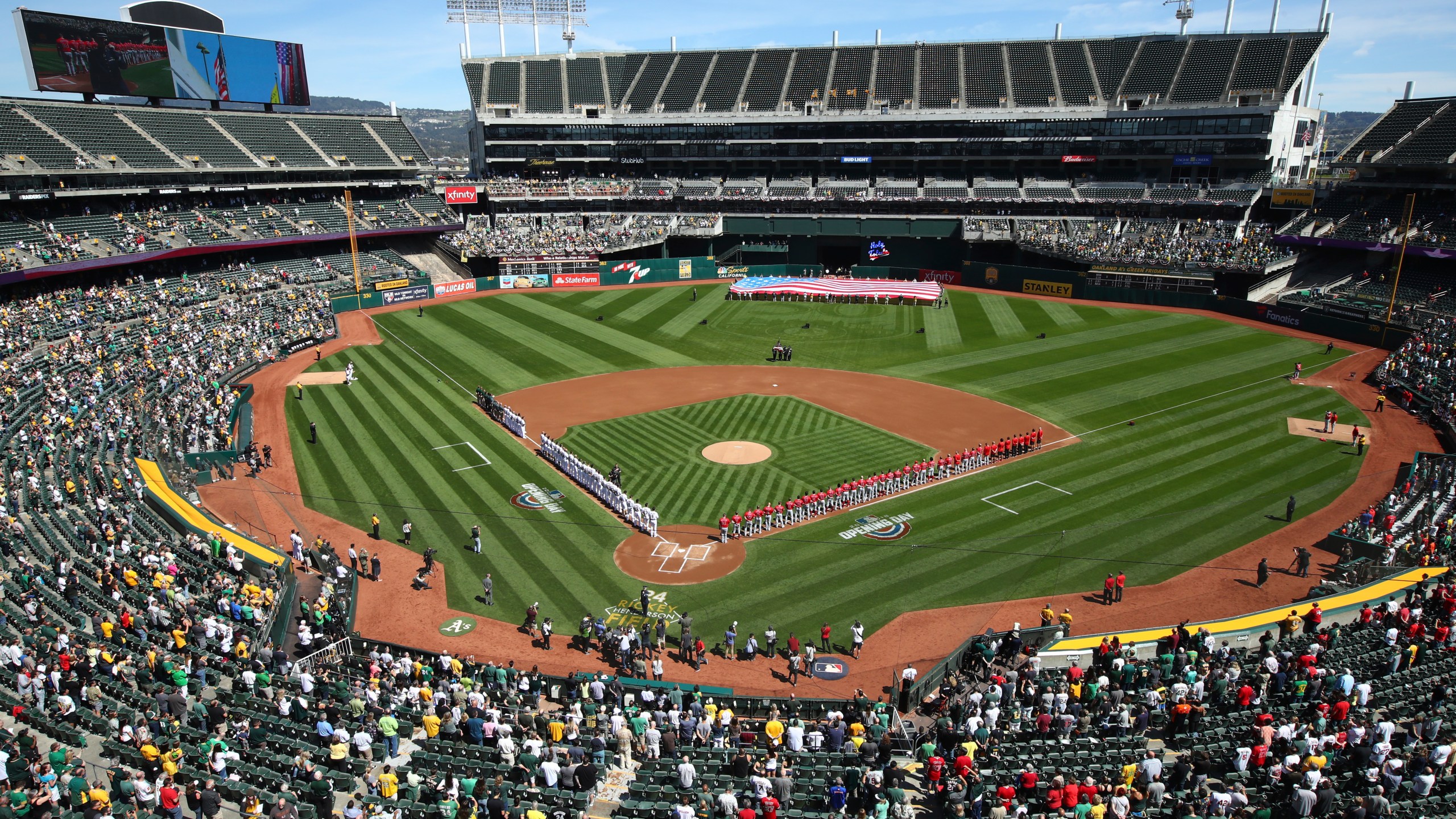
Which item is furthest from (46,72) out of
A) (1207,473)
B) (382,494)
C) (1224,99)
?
(1224,99)

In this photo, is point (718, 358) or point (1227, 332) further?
point (1227, 332)

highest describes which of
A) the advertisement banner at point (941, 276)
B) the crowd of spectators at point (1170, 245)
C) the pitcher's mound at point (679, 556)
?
the crowd of spectators at point (1170, 245)

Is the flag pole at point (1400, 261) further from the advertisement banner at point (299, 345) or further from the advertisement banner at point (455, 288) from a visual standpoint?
the advertisement banner at point (299, 345)

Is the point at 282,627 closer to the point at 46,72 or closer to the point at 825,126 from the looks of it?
the point at 46,72

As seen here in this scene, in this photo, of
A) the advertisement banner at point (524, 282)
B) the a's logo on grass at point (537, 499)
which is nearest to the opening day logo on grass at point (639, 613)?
the a's logo on grass at point (537, 499)

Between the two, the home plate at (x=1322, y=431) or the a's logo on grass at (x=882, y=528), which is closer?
the a's logo on grass at (x=882, y=528)

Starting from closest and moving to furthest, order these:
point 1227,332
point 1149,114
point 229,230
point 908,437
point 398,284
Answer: point 908,437, point 1227,332, point 229,230, point 398,284, point 1149,114

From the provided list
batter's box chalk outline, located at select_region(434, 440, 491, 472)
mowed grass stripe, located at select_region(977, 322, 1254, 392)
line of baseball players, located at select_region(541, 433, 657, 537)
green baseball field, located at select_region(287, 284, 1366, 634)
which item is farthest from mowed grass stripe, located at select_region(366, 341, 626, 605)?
mowed grass stripe, located at select_region(977, 322, 1254, 392)
